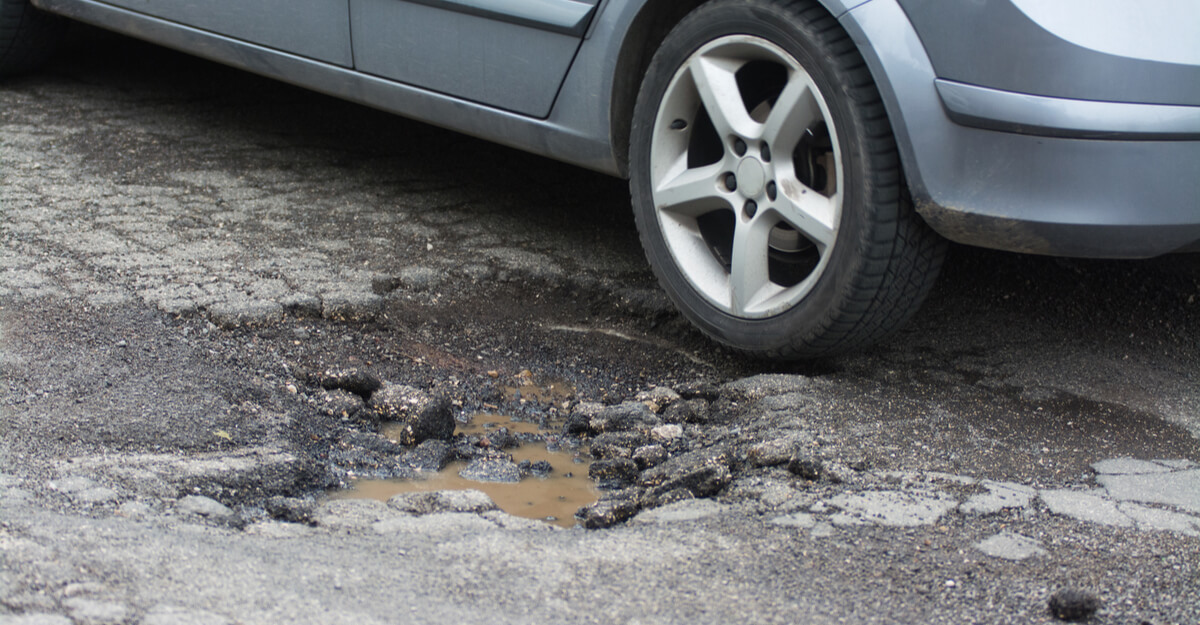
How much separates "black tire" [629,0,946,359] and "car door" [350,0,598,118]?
342 mm

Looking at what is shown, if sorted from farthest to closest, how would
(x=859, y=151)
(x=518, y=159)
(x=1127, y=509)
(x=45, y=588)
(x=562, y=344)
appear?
(x=518, y=159) < (x=562, y=344) < (x=859, y=151) < (x=1127, y=509) < (x=45, y=588)

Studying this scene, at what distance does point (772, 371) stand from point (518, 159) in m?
2.12

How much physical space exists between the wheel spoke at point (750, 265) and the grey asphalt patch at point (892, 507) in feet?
2.32

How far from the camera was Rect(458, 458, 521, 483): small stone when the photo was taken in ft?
7.97

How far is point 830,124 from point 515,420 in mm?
1053

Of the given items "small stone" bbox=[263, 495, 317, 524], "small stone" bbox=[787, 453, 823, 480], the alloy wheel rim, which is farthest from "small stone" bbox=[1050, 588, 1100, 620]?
"small stone" bbox=[263, 495, 317, 524]

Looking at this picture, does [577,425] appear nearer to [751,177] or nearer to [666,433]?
[666,433]

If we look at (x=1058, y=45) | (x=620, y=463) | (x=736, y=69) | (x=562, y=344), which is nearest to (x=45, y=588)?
(x=620, y=463)

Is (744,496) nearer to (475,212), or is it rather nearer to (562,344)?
(562,344)

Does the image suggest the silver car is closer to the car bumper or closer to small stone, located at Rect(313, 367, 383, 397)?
the car bumper

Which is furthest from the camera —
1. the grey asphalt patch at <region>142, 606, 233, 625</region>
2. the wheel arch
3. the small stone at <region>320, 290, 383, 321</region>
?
the small stone at <region>320, 290, 383, 321</region>

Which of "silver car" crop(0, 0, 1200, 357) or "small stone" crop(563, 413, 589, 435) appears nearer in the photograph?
"silver car" crop(0, 0, 1200, 357)

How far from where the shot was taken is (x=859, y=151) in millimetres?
2475

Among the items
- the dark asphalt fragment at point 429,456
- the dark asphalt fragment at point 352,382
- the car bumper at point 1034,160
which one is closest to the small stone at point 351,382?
the dark asphalt fragment at point 352,382
